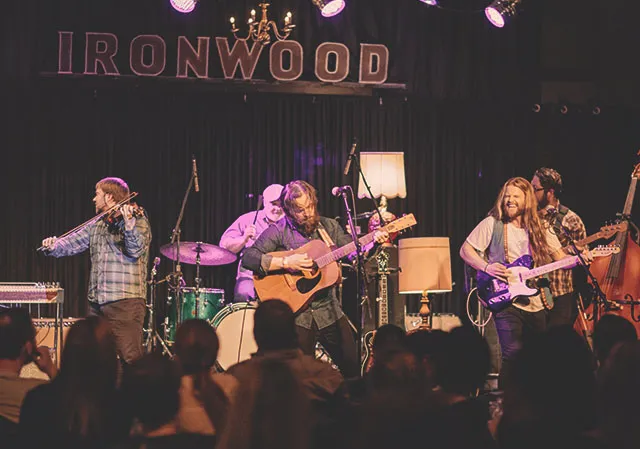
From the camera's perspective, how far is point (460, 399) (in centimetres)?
339

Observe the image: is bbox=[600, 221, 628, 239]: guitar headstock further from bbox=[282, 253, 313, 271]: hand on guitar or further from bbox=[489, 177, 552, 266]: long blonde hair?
bbox=[282, 253, 313, 271]: hand on guitar

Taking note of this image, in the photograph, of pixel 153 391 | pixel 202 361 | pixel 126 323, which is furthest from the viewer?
pixel 126 323

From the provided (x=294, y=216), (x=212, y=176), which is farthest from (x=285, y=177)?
(x=294, y=216)

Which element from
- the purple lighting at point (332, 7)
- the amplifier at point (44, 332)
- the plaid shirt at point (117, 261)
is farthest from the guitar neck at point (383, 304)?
the amplifier at point (44, 332)

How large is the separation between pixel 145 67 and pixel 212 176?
1.60 metres

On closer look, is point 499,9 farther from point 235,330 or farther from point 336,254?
point 235,330

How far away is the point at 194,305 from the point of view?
9648mm

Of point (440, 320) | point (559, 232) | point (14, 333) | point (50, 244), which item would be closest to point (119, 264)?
point (50, 244)

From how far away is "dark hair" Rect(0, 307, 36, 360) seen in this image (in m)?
4.02

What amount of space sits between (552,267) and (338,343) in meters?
1.92

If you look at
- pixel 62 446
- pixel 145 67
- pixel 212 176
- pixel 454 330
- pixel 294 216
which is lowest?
pixel 62 446

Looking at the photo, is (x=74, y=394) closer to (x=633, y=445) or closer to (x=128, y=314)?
(x=633, y=445)

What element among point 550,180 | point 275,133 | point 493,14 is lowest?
point 550,180

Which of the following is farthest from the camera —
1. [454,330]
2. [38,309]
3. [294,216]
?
[38,309]
